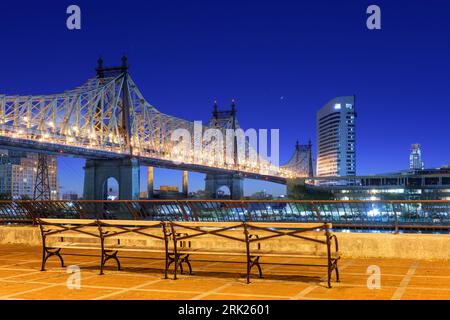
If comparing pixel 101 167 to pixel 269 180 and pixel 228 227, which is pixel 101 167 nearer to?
pixel 269 180

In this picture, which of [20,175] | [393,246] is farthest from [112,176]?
[20,175]

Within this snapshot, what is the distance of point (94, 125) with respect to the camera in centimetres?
7794

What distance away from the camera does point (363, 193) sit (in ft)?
358

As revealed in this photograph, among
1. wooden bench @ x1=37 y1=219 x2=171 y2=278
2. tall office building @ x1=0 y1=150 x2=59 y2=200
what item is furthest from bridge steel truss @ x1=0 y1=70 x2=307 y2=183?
tall office building @ x1=0 y1=150 x2=59 y2=200

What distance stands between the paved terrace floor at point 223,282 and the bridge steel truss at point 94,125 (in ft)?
151

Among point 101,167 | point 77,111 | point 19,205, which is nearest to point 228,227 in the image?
point 19,205

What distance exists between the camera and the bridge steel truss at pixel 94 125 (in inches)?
2283

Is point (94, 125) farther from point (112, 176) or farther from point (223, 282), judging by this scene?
point (223, 282)

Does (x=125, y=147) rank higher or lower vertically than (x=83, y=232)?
higher

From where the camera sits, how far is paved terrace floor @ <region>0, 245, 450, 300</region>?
6.75 m

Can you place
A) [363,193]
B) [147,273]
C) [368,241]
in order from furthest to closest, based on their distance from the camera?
[363,193] < [368,241] < [147,273]

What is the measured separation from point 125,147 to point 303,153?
112 meters

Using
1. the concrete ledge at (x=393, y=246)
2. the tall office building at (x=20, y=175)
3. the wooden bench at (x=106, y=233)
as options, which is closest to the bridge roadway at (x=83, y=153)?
the wooden bench at (x=106, y=233)

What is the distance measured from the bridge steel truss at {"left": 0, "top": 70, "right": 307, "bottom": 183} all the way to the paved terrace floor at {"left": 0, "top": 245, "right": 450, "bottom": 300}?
46.0m
